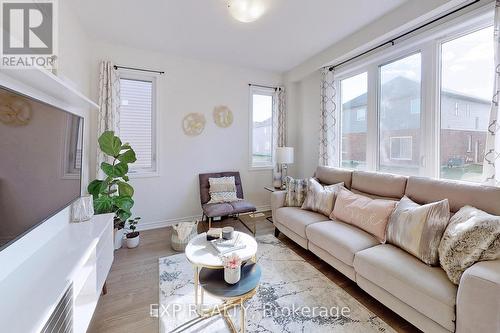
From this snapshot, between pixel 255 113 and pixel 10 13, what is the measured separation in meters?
3.21

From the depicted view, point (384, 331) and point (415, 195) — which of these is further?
point (415, 195)

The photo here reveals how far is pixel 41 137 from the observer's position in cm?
132

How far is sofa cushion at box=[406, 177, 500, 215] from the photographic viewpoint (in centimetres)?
157

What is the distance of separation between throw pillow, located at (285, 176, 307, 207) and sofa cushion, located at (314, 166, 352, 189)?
13.1 inches

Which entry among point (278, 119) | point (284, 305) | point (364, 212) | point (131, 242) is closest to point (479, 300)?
point (364, 212)

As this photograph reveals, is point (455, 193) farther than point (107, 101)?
No

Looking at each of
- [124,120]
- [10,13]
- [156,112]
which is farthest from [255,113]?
[10,13]

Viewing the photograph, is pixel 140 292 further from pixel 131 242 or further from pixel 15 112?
pixel 15 112

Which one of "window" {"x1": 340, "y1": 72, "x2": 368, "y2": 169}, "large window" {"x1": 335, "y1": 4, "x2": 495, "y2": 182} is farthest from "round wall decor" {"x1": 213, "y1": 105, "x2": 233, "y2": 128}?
"large window" {"x1": 335, "y1": 4, "x2": 495, "y2": 182}

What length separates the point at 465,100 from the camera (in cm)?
211

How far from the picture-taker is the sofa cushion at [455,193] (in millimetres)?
1573

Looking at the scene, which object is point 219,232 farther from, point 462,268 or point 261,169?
point 261,169

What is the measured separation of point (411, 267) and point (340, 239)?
0.55 meters

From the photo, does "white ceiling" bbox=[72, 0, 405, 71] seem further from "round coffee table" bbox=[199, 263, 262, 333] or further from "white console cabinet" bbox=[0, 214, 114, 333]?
"round coffee table" bbox=[199, 263, 262, 333]
